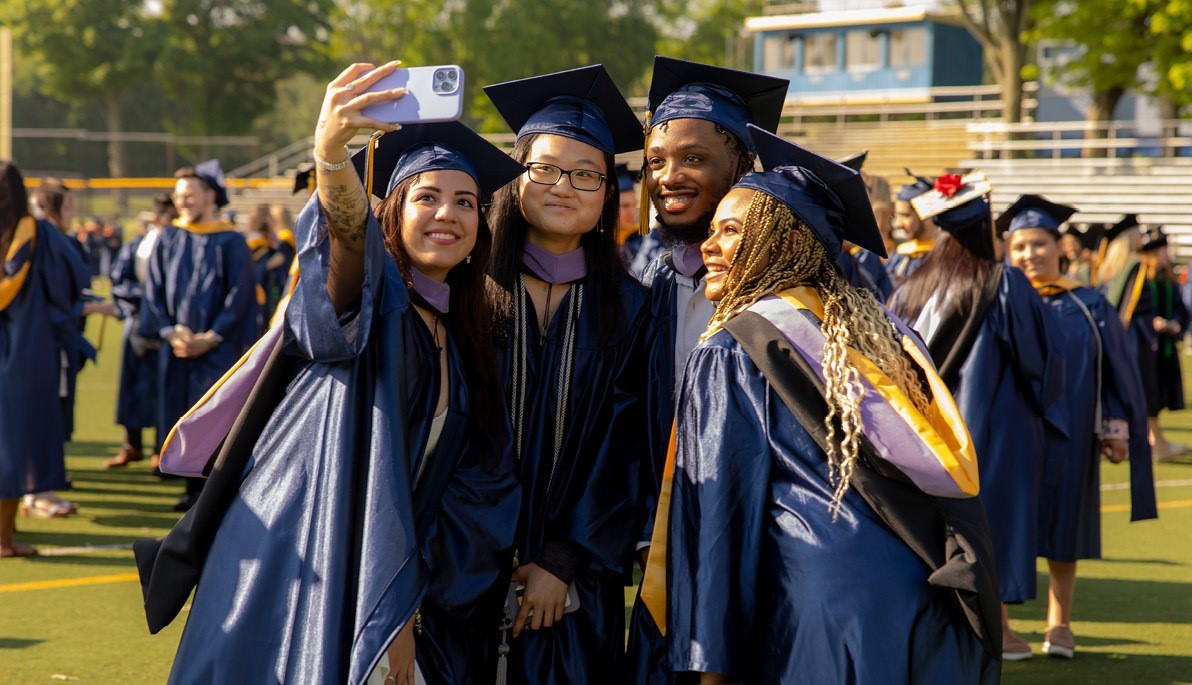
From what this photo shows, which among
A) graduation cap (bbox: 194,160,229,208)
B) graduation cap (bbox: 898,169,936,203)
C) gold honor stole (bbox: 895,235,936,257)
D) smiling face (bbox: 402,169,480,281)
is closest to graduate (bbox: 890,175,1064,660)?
graduation cap (bbox: 898,169,936,203)

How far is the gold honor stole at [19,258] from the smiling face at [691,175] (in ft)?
16.4

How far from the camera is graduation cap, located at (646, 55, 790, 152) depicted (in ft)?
13.0

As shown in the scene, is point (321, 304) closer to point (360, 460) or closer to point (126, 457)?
point (360, 460)

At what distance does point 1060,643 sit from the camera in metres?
5.92

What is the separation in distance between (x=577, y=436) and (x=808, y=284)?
0.82 meters

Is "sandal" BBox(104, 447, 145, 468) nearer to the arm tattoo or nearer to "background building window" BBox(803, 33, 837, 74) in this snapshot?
the arm tattoo

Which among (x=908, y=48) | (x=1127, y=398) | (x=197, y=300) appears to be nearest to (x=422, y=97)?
(x=1127, y=398)

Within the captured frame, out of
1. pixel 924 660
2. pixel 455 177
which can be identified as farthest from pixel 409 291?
pixel 924 660

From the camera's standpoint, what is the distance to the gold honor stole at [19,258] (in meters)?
7.52

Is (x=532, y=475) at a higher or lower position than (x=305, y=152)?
lower

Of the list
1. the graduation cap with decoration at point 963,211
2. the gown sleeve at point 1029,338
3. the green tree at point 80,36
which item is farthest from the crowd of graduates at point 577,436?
the green tree at point 80,36

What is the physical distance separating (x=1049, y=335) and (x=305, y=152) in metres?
42.7

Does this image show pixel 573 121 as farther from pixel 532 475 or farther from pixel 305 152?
pixel 305 152

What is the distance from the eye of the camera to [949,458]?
291cm
